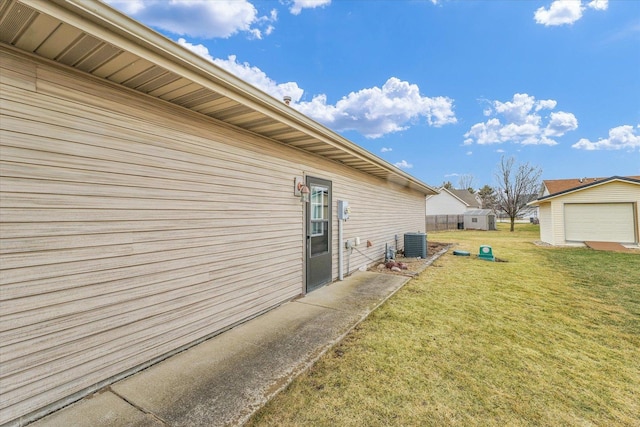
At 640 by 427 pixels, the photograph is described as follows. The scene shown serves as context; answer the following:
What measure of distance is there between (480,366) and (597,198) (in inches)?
526

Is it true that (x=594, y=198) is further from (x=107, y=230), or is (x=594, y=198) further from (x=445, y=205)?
(x=445, y=205)

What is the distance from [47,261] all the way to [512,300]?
5890mm

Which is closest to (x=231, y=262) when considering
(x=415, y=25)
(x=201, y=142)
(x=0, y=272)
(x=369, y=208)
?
(x=201, y=142)

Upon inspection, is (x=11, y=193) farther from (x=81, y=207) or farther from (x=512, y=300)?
(x=512, y=300)

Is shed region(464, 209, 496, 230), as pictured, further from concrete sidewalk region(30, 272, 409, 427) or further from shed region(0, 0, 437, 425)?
shed region(0, 0, 437, 425)

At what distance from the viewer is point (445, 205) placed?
1181 inches

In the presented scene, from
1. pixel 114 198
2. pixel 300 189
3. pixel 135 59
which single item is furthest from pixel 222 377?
pixel 300 189

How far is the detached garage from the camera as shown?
34.7ft

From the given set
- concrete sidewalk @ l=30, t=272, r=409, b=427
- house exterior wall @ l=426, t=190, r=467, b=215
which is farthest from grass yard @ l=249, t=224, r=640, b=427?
house exterior wall @ l=426, t=190, r=467, b=215

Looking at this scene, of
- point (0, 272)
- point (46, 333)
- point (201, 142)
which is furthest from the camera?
point (201, 142)

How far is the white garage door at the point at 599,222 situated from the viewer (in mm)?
10719

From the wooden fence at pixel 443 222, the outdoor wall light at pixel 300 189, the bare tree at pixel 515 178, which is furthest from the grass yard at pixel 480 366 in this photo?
the bare tree at pixel 515 178

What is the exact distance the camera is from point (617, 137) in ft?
125

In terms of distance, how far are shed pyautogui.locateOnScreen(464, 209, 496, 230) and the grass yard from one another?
21.1 metres
